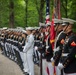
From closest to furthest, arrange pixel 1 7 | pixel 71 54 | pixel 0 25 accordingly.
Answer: pixel 71 54
pixel 1 7
pixel 0 25

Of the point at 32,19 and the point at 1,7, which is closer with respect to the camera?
the point at 1,7

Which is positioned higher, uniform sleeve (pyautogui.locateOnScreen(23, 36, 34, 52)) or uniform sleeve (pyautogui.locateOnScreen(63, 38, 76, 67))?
uniform sleeve (pyautogui.locateOnScreen(63, 38, 76, 67))

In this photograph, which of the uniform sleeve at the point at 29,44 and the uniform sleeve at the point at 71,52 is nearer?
the uniform sleeve at the point at 71,52

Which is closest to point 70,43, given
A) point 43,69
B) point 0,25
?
point 43,69

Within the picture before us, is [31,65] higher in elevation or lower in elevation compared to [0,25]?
higher

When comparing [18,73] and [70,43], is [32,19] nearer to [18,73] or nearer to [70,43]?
[18,73]

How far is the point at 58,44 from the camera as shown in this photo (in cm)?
902

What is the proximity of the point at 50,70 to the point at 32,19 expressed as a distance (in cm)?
3690

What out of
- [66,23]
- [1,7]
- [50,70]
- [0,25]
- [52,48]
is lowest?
[0,25]

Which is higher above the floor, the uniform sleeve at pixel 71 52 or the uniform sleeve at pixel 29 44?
the uniform sleeve at pixel 71 52

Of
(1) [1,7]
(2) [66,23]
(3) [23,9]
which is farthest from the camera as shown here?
(3) [23,9]

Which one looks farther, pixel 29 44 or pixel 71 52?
pixel 29 44

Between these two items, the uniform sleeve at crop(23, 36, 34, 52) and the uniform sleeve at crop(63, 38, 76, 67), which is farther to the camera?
the uniform sleeve at crop(23, 36, 34, 52)

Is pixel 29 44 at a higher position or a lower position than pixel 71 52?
lower
